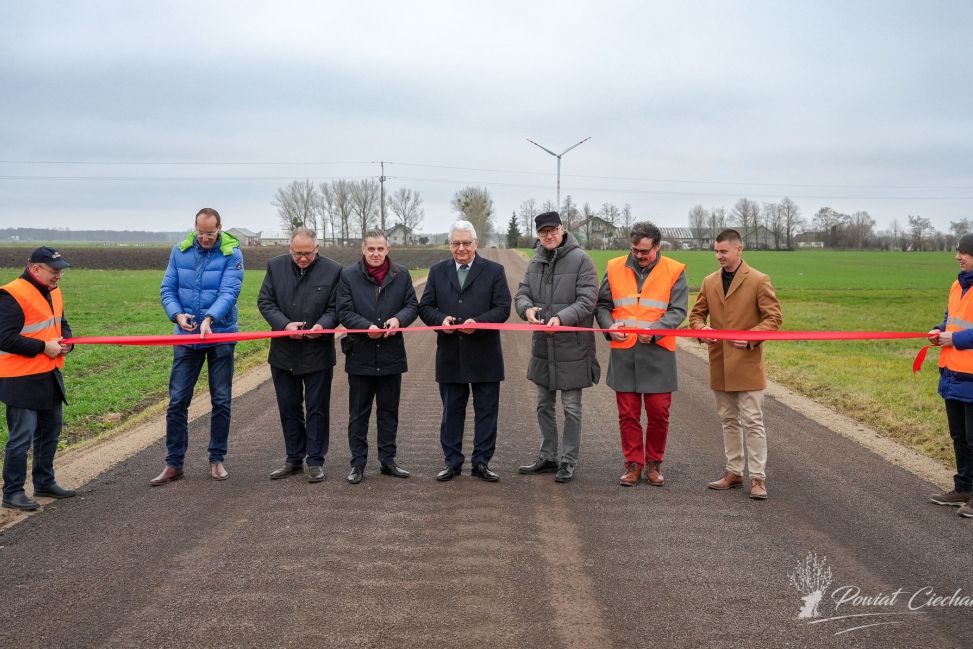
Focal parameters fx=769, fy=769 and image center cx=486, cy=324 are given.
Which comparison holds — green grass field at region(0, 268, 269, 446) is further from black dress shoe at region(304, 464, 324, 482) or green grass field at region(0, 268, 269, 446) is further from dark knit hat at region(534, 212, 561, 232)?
dark knit hat at region(534, 212, 561, 232)

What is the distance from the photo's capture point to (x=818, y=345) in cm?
1802

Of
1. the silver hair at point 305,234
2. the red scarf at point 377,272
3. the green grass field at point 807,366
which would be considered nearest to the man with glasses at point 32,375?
the silver hair at point 305,234

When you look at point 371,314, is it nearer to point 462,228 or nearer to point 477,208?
point 462,228

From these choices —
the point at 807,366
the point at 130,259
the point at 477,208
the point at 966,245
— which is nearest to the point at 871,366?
the point at 807,366

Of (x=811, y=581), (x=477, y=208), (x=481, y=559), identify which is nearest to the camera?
(x=811, y=581)

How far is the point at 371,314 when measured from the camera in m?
6.88

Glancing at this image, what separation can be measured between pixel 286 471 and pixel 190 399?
1044mm

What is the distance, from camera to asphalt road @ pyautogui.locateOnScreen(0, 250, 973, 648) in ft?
12.7

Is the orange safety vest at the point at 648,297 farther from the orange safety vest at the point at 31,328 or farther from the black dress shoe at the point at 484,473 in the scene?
the orange safety vest at the point at 31,328

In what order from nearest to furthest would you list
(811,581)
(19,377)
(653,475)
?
(811,581) < (19,377) < (653,475)

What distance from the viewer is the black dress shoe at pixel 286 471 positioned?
672 cm

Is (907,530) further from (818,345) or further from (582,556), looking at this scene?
(818,345)

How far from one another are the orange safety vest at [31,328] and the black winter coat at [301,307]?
1.68 meters

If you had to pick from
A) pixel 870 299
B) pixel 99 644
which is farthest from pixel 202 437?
pixel 870 299
